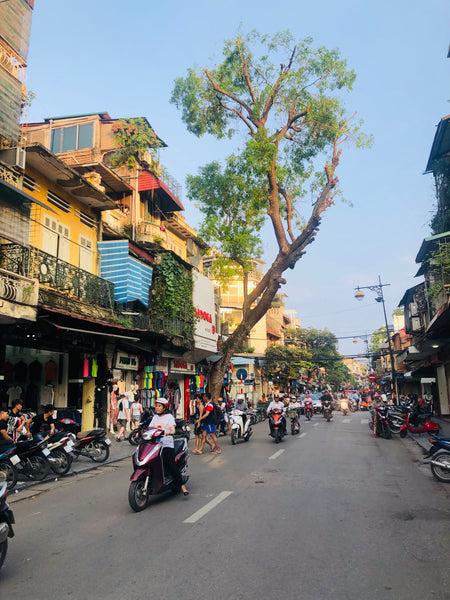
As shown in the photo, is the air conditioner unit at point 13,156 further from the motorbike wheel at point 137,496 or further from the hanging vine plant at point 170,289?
the motorbike wheel at point 137,496

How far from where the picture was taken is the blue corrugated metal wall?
739 inches

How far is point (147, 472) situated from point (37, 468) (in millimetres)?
4233

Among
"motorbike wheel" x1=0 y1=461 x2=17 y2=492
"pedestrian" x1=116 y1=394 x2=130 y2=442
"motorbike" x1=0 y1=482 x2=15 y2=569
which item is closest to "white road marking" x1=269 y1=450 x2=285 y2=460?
"motorbike wheel" x1=0 y1=461 x2=17 y2=492

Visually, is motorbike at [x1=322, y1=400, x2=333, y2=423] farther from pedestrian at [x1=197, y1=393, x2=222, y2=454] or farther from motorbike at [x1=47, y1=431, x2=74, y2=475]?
motorbike at [x1=47, y1=431, x2=74, y2=475]

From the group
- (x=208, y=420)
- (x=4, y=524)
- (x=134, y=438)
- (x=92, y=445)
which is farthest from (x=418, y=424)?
(x=4, y=524)

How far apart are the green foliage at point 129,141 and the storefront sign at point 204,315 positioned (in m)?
7.26

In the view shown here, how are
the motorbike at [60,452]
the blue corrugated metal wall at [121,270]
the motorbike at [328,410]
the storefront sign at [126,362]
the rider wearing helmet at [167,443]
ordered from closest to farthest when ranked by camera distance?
the rider wearing helmet at [167,443], the motorbike at [60,452], the blue corrugated metal wall at [121,270], the storefront sign at [126,362], the motorbike at [328,410]

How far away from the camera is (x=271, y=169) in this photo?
23.1 metres

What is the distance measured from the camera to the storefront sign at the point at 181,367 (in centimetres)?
2595

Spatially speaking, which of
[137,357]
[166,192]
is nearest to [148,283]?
[137,357]

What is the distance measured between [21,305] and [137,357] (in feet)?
32.0

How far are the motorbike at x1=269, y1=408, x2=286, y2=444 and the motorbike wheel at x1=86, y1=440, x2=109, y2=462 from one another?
5.88 meters

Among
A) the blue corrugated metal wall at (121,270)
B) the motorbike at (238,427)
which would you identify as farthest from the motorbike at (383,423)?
the blue corrugated metal wall at (121,270)

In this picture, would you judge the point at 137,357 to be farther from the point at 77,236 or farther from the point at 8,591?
the point at 8,591
